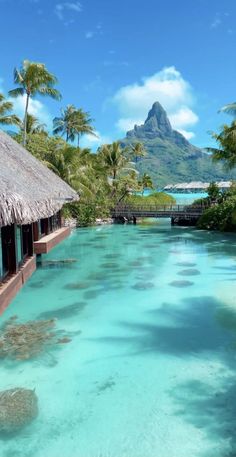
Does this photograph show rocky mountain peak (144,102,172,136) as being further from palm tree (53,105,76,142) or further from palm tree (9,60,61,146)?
palm tree (9,60,61,146)

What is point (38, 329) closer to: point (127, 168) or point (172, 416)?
point (172, 416)

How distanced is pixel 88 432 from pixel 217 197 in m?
26.2

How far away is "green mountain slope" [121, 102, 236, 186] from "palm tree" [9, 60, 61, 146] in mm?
83793

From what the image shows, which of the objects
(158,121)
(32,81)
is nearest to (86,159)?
(32,81)

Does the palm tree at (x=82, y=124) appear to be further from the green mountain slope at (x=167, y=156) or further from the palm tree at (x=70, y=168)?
the green mountain slope at (x=167, y=156)

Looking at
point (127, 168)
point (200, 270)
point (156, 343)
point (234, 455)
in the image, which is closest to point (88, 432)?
point (234, 455)

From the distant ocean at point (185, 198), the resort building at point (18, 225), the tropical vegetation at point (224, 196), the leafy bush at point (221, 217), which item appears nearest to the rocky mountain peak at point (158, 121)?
the distant ocean at point (185, 198)

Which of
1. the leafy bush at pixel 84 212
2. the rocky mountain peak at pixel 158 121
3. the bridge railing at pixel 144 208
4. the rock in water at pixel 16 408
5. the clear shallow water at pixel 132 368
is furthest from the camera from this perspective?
the rocky mountain peak at pixel 158 121

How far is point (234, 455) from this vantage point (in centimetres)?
407

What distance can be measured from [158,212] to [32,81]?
44.7 feet

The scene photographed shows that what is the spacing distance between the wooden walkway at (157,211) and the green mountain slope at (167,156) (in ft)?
250

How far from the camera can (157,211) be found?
31.2 meters

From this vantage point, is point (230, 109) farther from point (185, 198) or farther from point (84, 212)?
point (185, 198)

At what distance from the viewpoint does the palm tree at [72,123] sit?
115ft
